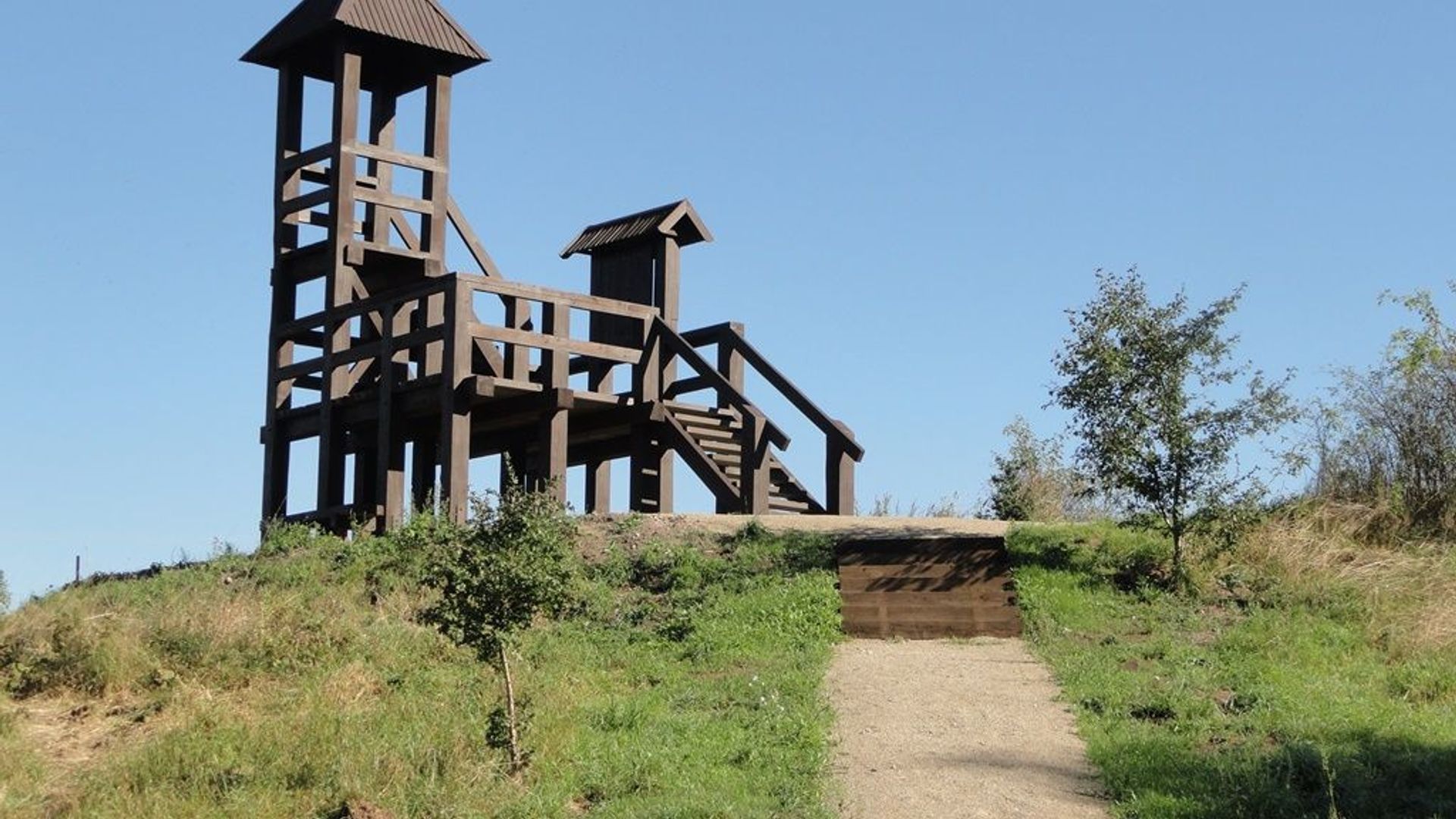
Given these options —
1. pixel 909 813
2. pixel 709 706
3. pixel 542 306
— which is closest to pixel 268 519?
pixel 542 306

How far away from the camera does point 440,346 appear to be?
83.1ft

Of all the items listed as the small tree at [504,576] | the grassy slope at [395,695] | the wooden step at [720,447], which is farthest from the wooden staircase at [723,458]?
the small tree at [504,576]

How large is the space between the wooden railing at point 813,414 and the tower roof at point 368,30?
5.56 meters

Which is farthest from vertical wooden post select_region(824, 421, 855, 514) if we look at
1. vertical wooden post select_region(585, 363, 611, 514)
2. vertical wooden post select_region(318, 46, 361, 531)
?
vertical wooden post select_region(318, 46, 361, 531)

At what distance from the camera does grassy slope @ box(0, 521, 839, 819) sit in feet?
44.6

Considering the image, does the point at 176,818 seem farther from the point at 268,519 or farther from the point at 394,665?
the point at 268,519

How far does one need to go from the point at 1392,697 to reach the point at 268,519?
1481cm

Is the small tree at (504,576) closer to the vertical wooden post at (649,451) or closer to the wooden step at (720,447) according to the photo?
the wooden step at (720,447)

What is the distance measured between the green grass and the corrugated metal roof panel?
1061cm

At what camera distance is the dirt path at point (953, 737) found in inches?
525

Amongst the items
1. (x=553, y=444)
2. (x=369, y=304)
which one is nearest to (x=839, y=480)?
(x=553, y=444)

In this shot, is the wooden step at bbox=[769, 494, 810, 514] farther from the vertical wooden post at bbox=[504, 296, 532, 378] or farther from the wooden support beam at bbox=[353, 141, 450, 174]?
the wooden support beam at bbox=[353, 141, 450, 174]

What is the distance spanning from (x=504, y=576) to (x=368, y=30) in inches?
520

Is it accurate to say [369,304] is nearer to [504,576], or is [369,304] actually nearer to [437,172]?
[437,172]
